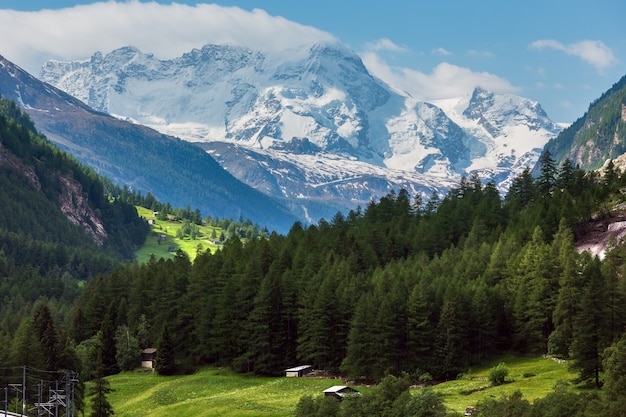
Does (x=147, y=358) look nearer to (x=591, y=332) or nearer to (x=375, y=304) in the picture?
(x=375, y=304)

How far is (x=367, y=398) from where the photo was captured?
10400cm

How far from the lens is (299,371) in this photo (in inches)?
5822

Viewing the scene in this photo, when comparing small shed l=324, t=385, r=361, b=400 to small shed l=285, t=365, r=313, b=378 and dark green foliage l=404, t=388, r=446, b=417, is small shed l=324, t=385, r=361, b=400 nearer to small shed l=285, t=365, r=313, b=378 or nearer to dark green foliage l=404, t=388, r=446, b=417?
dark green foliage l=404, t=388, r=446, b=417

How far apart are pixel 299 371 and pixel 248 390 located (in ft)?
35.9

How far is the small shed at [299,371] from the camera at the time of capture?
14788cm

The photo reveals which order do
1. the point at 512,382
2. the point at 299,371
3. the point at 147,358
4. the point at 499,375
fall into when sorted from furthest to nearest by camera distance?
the point at 147,358
the point at 299,371
the point at 499,375
the point at 512,382

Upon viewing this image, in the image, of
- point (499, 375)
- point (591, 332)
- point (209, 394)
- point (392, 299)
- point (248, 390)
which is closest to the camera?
point (591, 332)

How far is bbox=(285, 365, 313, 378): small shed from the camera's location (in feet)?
485

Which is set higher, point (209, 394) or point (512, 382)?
point (209, 394)

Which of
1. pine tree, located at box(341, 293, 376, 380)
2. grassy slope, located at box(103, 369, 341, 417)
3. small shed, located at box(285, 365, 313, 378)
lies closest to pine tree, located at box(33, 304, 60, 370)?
grassy slope, located at box(103, 369, 341, 417)

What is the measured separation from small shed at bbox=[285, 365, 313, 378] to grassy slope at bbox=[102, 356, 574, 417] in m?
2.66

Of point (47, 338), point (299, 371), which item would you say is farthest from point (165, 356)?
point (299, 371)

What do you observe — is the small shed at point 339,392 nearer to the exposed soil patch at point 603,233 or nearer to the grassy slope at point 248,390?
the grassy slope at point 248,390

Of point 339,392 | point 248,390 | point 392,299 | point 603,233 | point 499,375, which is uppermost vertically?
point 603,233
